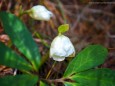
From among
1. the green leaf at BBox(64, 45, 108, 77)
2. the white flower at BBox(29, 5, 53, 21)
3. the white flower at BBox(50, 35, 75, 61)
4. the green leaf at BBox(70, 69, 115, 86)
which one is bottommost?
the green leaf at BBox(70, 69, 115, 86)

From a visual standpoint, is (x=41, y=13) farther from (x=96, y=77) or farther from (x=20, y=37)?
(x=96, y=77)

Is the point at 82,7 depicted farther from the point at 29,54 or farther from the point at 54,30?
the point at 29,54

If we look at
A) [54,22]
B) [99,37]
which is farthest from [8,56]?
[99,37]

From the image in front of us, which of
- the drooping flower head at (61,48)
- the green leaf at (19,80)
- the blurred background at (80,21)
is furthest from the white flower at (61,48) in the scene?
the blurred background at (80,21)

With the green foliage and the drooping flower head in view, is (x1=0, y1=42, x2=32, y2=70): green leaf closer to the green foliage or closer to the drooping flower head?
the green foliage

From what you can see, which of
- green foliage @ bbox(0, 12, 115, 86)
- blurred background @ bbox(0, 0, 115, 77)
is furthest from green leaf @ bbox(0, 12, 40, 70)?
blurred background @ bbox(0, 0, 115, 77)

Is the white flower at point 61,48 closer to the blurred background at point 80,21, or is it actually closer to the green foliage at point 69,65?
the green foliage at point 69,65
